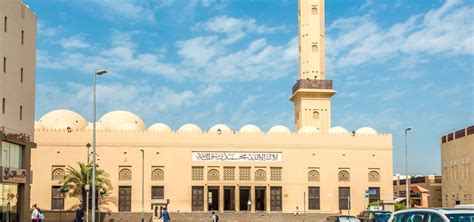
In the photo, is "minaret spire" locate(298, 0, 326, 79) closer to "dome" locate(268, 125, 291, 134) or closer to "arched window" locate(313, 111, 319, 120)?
"arched window" locate(313, 111, 319, 120)

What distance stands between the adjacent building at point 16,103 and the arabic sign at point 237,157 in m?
26.1

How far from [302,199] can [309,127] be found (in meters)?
6.60

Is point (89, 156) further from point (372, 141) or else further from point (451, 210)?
point (451, 210)

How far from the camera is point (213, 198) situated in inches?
2302

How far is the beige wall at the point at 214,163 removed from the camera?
56188 millimetres

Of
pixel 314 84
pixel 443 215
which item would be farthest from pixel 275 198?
pixel 443 215

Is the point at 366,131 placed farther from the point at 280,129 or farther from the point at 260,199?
the point at 260,199

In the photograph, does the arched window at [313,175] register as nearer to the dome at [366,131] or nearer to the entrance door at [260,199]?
the entrance door at [260,199]

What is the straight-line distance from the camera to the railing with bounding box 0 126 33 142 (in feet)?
91.6

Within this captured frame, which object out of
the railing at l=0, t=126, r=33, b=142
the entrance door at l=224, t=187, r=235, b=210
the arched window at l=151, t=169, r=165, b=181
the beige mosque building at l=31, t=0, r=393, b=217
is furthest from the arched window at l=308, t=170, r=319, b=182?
the railing at l=0, t=126, r=33, b=142

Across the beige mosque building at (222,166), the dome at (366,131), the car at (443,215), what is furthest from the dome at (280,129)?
the car at (443,215)

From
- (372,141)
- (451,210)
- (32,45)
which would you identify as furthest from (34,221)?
(372,141)

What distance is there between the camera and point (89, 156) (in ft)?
182

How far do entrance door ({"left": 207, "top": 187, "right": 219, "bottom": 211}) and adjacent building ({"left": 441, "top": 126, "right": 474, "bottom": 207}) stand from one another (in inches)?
744
